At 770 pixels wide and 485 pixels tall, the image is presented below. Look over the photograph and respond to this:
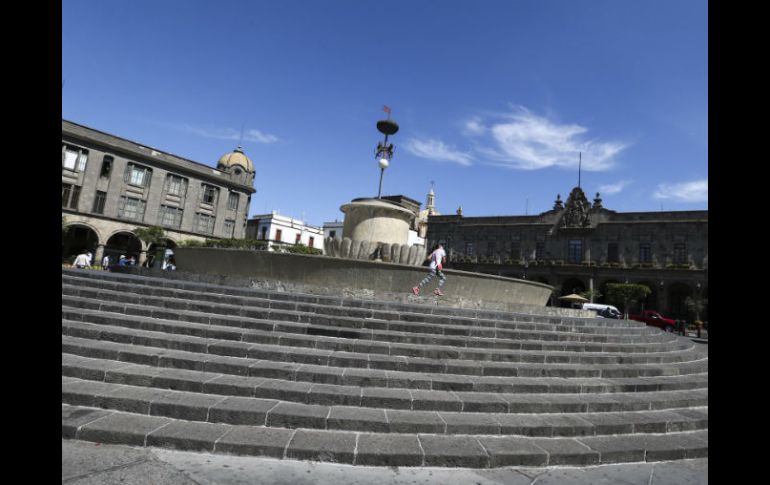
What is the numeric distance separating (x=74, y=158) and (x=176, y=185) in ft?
26.9

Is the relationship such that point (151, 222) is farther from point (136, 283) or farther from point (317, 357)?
point (317, 357)

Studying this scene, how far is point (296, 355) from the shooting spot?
546cm

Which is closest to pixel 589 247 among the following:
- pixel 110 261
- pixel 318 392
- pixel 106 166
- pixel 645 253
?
pixel 645 253

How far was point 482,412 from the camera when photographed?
189 inches

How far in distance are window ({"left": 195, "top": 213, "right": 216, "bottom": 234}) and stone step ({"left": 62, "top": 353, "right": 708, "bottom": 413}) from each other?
3858cm

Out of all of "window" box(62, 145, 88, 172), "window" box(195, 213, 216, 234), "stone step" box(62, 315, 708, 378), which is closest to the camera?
"stone step" box(62, 315, 708, 378)

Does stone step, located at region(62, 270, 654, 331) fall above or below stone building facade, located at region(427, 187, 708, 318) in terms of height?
below

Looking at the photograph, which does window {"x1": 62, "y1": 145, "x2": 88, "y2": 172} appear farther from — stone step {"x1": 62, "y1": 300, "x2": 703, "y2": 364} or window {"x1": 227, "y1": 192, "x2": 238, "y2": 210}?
stone step {"x1": 62, "y1": 300, "x2": 703, "y2": 364}

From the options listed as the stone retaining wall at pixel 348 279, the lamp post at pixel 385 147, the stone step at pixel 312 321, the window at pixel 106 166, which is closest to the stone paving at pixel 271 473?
the stone step at pixel 312 321

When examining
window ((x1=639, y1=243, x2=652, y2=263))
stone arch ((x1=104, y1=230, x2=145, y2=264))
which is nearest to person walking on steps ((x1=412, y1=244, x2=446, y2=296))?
stone arch ((x1=104, y1=230, x2=145, y2=264))

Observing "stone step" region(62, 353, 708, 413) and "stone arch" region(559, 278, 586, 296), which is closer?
"stone step" region(62, 353, 708, 413)

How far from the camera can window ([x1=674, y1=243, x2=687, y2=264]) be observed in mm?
40281

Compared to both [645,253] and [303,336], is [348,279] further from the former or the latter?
[645,253]
